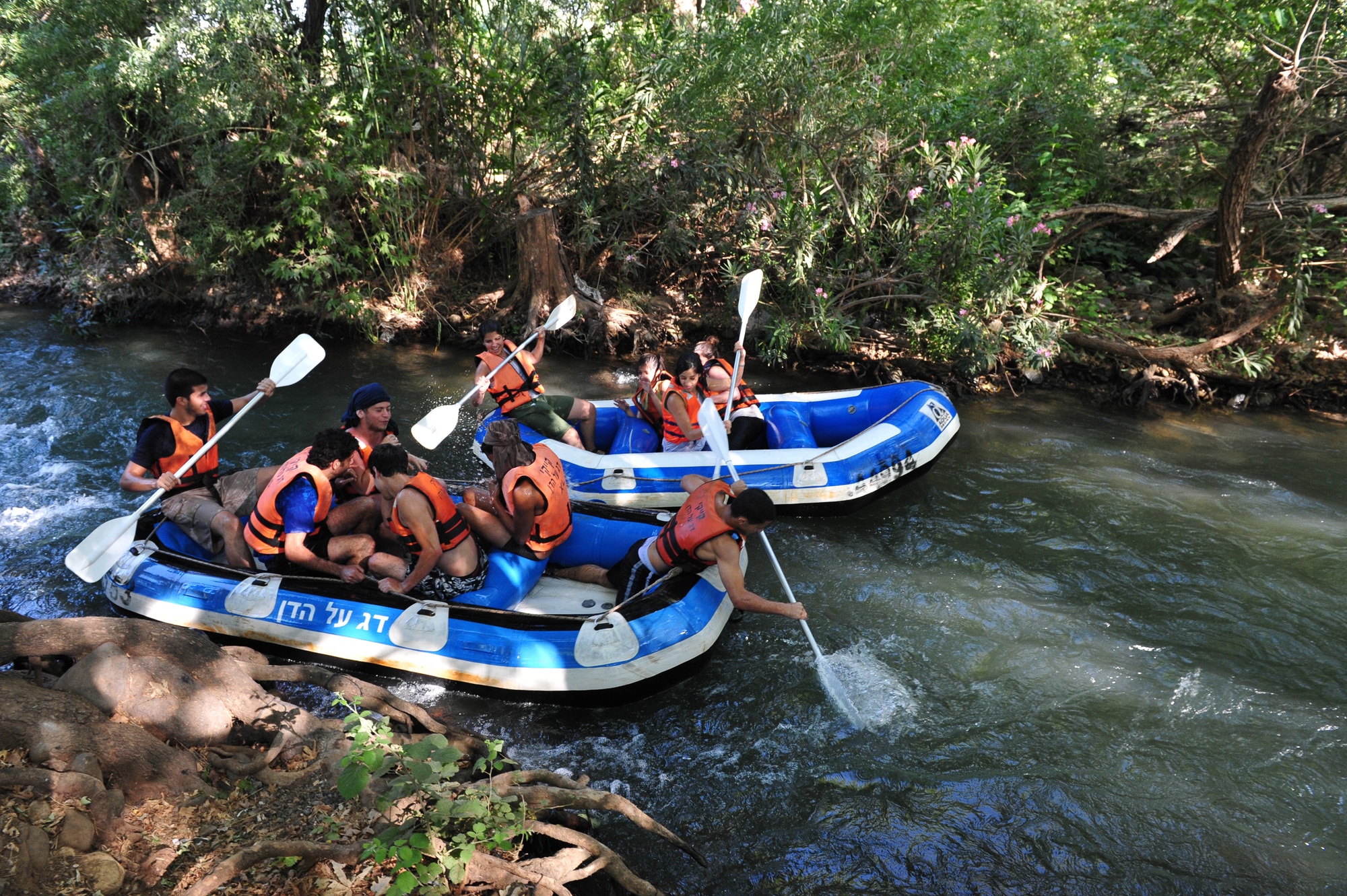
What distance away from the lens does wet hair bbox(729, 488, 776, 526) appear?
340 centimetres

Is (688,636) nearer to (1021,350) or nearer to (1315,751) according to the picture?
(1315,751)

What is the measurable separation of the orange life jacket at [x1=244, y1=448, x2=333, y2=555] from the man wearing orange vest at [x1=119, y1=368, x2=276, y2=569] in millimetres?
332

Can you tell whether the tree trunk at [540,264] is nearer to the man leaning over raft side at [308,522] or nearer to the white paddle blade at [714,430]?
the white paddle blade at [714,430]

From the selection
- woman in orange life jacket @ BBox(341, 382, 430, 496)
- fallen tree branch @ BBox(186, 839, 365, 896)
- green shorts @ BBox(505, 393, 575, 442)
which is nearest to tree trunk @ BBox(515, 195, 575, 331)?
green shorts @ BBox(505, 393, 575, 442)

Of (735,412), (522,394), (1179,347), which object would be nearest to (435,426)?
(522,394)

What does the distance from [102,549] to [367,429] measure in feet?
4.48

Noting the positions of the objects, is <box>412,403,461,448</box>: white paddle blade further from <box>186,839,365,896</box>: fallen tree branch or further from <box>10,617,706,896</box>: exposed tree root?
<box>186,839,365,896</box>: fallen tree branch

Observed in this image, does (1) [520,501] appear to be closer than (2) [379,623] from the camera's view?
No

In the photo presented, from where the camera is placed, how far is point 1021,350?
26.3 ft

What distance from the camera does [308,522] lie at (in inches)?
153

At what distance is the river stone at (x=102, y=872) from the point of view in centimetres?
191

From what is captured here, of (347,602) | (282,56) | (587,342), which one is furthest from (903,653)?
(282,56)

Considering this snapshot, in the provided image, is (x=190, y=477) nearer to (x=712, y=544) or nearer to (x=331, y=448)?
(x=331, y=448)

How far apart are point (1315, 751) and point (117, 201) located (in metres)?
10.9
